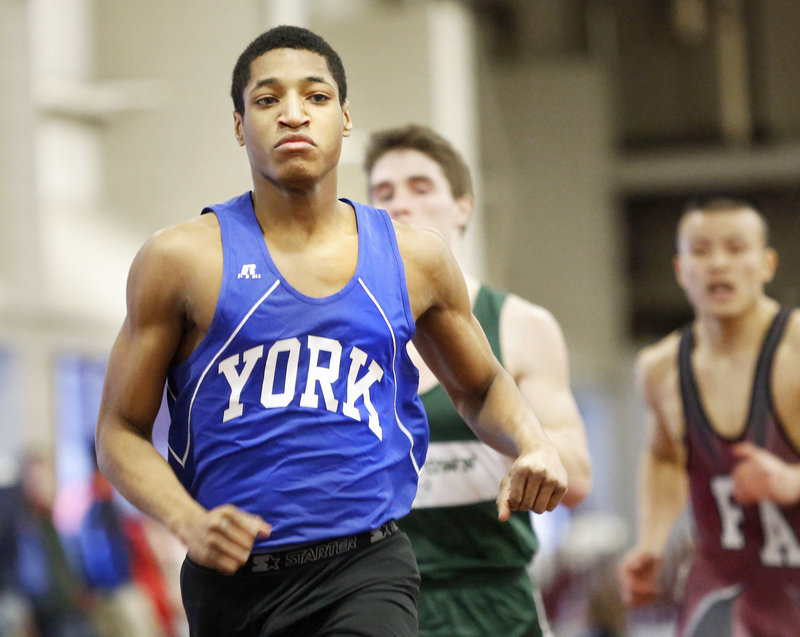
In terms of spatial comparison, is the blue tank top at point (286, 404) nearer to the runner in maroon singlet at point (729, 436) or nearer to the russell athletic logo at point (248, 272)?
the russell athletic logo at point (248, 272)

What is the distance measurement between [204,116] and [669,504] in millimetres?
7033

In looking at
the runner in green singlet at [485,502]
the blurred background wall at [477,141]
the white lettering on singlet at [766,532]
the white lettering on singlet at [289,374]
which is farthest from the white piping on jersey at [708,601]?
the blurred background wall at [477,141]

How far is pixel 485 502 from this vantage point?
405 centimetres

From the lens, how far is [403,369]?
2.85 metres

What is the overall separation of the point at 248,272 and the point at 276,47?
452 millimetres

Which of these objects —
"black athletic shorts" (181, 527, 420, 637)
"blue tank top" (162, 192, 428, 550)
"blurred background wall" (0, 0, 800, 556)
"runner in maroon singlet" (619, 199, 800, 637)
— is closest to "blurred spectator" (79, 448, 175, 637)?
"blurred background wall" (0, 0, 800, 556)

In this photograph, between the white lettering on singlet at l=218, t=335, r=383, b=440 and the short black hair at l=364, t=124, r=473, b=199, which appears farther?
the short black hair at l=364, t=124, r=473, b=199

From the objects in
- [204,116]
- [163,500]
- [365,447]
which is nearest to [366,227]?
[365,447]

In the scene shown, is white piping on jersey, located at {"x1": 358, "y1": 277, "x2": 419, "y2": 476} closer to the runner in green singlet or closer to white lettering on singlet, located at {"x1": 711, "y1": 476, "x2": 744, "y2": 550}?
the runner in green singlet

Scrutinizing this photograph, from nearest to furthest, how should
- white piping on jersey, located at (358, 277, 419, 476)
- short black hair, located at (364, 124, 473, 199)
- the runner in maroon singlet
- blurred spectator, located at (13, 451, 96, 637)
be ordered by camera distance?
white piping on jersey, located at (358, 277, 419, 476) < short black hair, located at (364, 124, 473, 199) < the runner in maroon singlet < blurred spectator, located at (13, 451, 96, 637)

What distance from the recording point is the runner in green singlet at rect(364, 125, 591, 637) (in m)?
3.99

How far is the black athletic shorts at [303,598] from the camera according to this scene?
2590 millimetres

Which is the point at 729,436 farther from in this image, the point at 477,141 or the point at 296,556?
the point at 477,141

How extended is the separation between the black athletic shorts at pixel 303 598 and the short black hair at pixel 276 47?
89 centimetres
